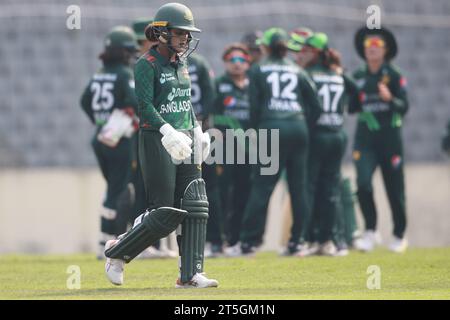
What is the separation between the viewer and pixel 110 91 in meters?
12.5

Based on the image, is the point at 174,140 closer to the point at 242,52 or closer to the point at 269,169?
the point at 269,169

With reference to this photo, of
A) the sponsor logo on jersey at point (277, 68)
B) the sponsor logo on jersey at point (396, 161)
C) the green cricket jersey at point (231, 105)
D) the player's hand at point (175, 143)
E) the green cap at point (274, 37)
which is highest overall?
the green cap at point (274, 37)

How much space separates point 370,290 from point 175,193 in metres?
1.43

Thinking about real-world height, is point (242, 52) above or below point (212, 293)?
above

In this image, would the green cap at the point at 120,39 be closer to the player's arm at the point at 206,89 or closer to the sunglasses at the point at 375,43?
the player's arm at the point at 206,89

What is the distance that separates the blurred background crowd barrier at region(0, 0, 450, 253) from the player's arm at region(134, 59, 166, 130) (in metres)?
6.64

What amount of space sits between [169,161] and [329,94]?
432 cm

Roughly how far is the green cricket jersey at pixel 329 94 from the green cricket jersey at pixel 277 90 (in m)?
0.40

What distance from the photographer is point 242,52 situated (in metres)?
13.3

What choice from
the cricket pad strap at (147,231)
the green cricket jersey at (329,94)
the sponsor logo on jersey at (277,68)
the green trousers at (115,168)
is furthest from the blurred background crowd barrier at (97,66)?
the cricket pad strap at (147,231)

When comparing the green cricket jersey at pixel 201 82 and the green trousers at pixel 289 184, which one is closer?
the green trousers at pixel 289 184

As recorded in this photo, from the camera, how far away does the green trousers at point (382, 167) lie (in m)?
13.4

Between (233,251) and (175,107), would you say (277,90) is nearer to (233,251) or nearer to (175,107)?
(233,251)
